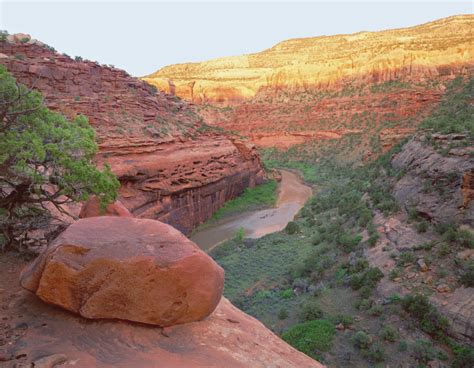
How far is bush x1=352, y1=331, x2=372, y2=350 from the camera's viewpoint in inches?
366

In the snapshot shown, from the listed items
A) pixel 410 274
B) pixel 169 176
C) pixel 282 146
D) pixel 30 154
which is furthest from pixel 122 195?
pixel 282 146

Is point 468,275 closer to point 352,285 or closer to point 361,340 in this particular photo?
point 361,340

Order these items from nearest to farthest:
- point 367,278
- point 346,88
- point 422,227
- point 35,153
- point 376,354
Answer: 1. point 35,153
2. point 376,354
3. point 367,278
4. point 422,227
5. point 346,88

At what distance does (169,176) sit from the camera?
74.8ft

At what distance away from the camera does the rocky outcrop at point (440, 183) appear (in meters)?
11.9

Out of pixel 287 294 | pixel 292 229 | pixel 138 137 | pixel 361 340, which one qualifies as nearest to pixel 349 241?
pixel 287 294

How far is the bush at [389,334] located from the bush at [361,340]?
1.30ft

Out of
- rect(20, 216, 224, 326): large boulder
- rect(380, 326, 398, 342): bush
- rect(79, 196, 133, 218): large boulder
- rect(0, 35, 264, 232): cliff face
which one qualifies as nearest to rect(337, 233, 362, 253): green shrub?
rect(380, 326, 398, 342): bush

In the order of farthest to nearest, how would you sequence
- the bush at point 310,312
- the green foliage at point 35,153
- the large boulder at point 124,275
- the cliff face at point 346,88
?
1. the cliff face at point 346,88
2. the bush at point 310,312
3. the green foliage at point 35,153
4. the large boulder at point 124,275

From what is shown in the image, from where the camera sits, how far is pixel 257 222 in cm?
2756

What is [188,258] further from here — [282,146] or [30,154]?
[282,146]

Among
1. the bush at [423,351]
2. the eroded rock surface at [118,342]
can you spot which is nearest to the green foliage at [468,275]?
the bush at [423,351]

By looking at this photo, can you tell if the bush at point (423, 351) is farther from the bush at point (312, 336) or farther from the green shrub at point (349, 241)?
the green shrub at point (349, 241)

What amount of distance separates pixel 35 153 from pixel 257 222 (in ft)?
72.3
